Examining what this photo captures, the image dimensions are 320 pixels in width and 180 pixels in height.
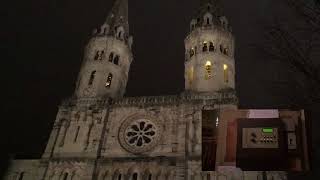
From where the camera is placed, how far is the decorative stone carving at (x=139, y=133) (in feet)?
101

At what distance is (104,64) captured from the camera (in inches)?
1446

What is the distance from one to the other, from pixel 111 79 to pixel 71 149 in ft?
28.2

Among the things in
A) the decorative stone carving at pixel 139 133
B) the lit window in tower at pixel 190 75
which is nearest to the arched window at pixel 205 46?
the lit window in tower at pixel 190 75

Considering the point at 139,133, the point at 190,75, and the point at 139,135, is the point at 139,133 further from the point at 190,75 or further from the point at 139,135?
the point at 190,75

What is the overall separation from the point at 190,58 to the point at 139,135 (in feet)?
31.0

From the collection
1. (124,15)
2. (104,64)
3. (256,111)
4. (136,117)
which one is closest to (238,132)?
(256,111)

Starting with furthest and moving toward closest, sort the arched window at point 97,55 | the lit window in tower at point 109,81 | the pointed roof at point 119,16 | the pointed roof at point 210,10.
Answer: the pointed roof at point 119,16 → the pointed roof at point 210,10 → the arched window at point 97,55 → the lit window in tower at point 109,81

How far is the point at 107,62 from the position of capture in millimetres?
36969

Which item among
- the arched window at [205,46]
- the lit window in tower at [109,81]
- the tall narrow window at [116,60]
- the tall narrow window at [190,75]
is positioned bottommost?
the lit window in tower at [109,81]

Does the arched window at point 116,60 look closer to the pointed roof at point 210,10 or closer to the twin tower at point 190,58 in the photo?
the twin tower at point 190,58

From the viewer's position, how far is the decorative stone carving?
30756 millimetres

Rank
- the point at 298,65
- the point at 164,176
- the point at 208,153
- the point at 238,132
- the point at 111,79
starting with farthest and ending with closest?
the point at 111,79 → the point at 164,176 → the point at 208,153 → the point at 238,132 → the point at 298,65

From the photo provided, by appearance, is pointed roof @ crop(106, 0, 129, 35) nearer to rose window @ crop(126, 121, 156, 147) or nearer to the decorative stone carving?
the decorative stone carving

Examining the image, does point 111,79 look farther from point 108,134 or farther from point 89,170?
point 89,170
